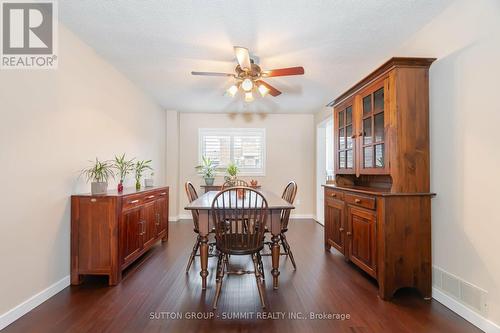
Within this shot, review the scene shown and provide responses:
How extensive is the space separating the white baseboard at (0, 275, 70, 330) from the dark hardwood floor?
0.15 ft

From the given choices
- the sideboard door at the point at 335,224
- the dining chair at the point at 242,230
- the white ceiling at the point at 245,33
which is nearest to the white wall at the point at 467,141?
the white ceiling at the point at 245,33

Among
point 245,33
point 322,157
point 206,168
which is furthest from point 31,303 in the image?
point 322,157

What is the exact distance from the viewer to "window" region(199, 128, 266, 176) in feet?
18.0

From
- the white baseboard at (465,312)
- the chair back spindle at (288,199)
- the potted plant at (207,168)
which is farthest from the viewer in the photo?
the potted plant at (207,168)

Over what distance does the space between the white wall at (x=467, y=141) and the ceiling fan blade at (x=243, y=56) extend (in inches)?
66.7

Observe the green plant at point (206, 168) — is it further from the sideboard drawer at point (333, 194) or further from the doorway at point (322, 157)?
the sideboard drawer at point (333, 194)

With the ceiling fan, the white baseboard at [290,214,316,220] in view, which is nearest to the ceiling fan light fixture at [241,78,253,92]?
the ceiling fan

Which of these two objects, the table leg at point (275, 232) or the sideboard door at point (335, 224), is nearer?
the table leg at point (275, 232)

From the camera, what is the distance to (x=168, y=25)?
2.21 m

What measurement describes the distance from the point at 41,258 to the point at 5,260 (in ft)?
Result: 1.04

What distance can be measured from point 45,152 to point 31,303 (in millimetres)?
1231

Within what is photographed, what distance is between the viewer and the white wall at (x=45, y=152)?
1739 mm

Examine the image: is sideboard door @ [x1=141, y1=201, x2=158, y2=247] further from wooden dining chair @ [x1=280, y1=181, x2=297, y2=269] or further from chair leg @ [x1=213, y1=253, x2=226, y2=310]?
wooden dining chair @ [x1=280, y1=181, x2=297, y2=269]

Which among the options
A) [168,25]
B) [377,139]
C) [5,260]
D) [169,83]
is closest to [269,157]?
[169,83]
